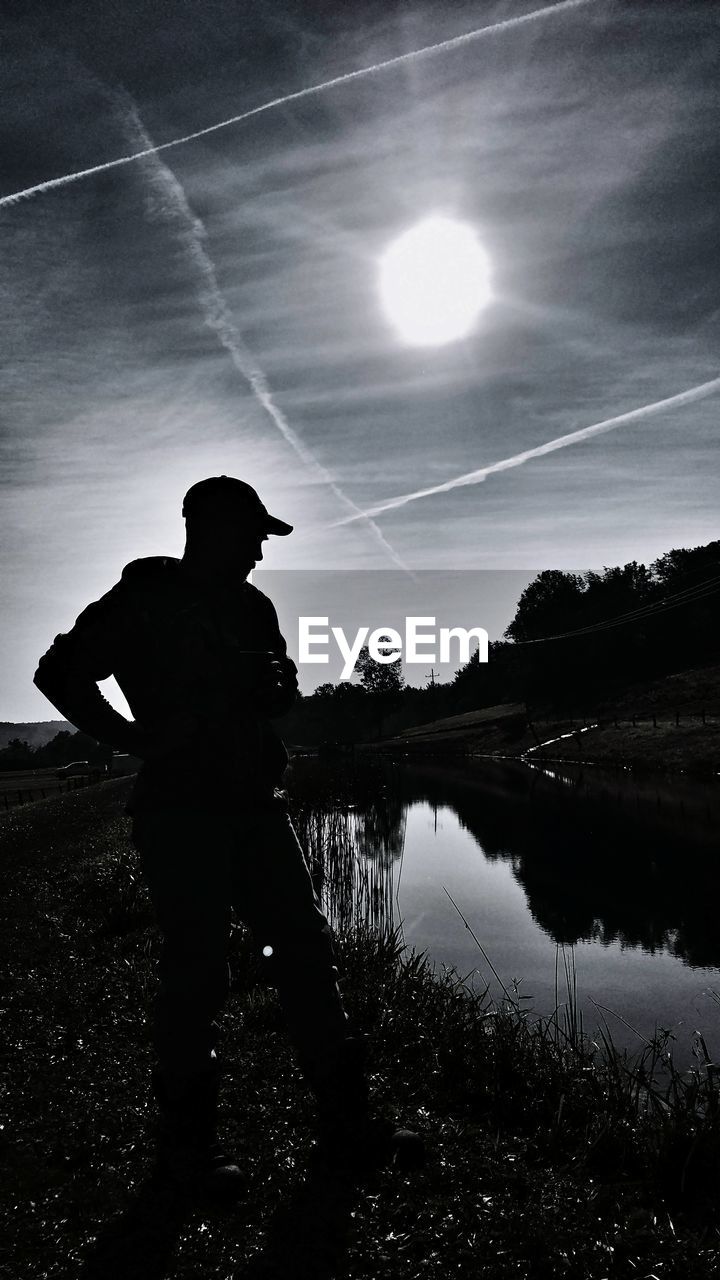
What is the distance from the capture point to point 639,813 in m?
26.7

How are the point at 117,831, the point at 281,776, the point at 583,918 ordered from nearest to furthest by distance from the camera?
1. the point at 281,776
2. the point at 583,918
3. the point at 117,831

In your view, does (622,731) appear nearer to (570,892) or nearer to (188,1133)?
(570,892)

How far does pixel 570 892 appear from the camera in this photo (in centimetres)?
1603

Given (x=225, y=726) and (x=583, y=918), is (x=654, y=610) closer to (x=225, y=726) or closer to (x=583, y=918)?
(x=583, y=918)

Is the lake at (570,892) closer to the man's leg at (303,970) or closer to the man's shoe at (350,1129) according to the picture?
the man's shoe at (350,1129)

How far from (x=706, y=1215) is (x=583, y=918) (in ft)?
36.2

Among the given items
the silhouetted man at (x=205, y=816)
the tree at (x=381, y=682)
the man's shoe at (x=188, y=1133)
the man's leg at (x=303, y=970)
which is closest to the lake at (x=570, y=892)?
the man's leg at (x=303, y=970)

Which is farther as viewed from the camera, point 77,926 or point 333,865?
point 333,865

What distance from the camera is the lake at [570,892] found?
920 centimetres

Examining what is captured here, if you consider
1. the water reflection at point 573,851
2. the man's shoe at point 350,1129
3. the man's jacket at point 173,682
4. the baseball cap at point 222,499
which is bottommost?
the water reflection at point 573,851

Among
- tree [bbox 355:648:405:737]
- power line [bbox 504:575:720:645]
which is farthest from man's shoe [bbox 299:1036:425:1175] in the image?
tree [bbox 355:648:405:737]

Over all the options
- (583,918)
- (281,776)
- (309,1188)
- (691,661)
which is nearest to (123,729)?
(281,776)

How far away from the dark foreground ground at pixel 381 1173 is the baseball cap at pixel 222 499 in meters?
2.91

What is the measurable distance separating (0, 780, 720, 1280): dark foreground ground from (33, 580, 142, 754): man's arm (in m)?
1.83
